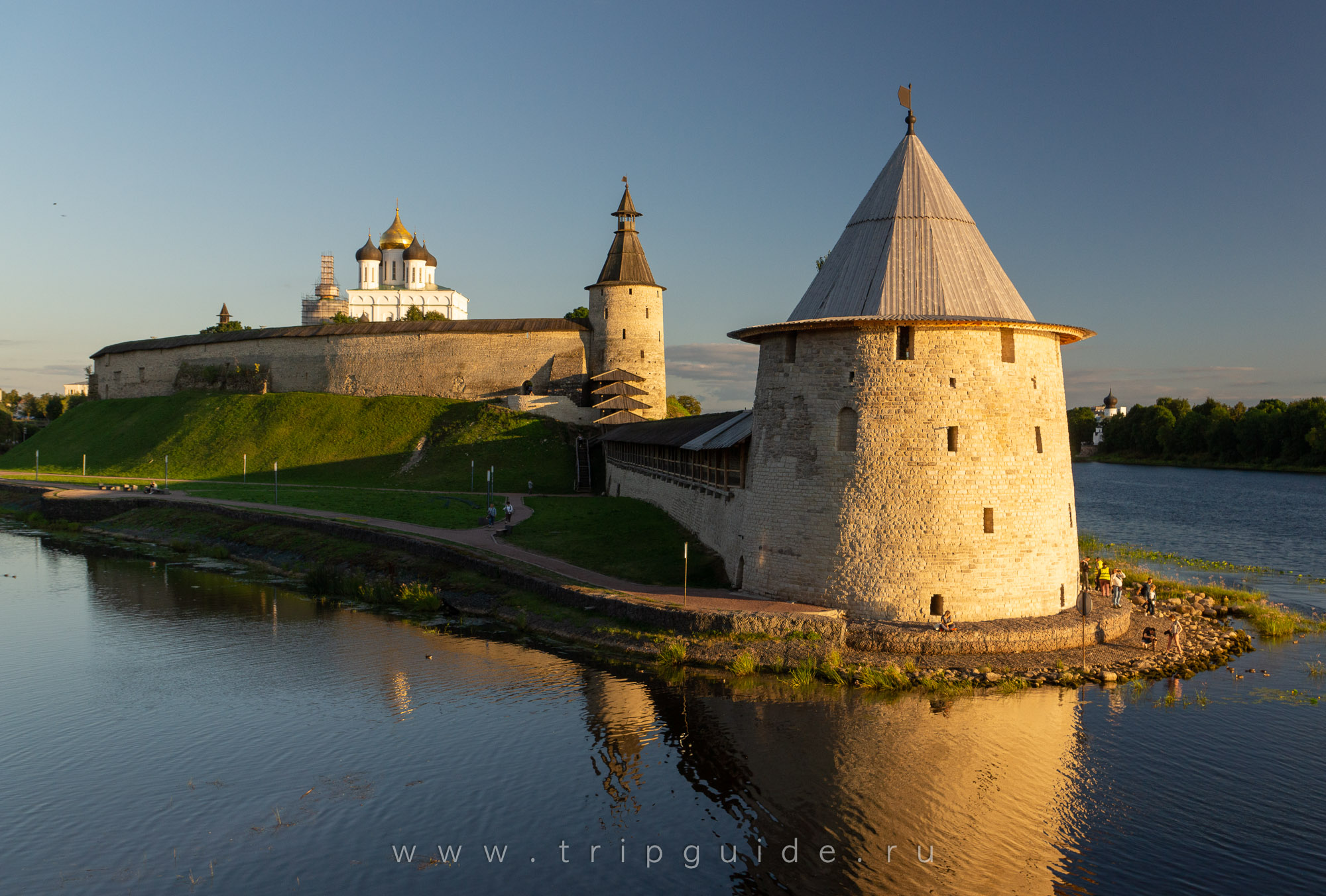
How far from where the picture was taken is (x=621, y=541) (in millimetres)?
27234

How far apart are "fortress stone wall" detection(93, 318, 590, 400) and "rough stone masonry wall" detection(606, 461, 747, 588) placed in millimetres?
22092

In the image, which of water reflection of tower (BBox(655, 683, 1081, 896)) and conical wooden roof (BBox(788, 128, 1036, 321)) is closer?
water reflection of tower (BBox(655, 683, 1081, 896))

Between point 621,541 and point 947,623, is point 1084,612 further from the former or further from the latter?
point 621,541

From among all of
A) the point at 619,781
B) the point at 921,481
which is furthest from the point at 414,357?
the point at 619,781

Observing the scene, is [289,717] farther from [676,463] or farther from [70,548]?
[70,548]

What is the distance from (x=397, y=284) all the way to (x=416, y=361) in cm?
4057

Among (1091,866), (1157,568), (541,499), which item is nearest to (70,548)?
(541,499)

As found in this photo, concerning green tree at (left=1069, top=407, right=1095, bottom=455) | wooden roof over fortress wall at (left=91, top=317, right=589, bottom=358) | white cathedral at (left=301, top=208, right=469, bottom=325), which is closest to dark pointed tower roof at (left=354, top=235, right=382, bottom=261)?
white cathedral at (left=301, top=208, right=469, bottom=325)

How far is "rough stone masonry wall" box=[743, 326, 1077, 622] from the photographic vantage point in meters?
17.9

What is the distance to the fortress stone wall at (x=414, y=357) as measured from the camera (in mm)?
56062

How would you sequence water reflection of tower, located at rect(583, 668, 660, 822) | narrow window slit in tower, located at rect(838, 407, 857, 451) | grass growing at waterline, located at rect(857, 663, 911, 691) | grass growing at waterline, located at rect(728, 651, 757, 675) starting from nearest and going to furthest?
water reflection of tower, located at rect(583, 668, 660, 822)
grass growing at waterline, located at rect(857, 663, 911, 691)
grass growing at waterline, located at rect(728, 651, 757, 675)
narrow window slit in tower, located at rect(838, 407, 857, 451)

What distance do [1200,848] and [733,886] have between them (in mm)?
5929

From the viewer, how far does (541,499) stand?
129 ft

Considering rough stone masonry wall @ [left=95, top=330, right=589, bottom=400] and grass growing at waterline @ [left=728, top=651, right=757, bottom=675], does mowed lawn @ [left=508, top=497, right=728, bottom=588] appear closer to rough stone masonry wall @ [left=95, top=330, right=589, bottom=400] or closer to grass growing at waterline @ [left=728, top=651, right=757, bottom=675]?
grass growing at waterline @ [left=728, top=651, right=757, bottom=675]
